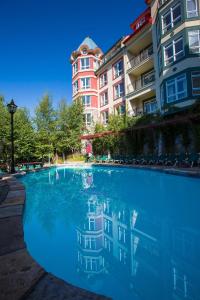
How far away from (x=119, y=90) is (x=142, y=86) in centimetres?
464

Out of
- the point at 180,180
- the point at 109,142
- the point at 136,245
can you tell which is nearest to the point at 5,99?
the point at 109,142

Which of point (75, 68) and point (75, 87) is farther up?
point (75, 68)

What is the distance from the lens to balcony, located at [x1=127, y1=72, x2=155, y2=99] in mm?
23392

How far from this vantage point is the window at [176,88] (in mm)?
17781

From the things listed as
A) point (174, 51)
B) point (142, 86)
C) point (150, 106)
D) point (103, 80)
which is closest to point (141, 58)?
point (142, 86)

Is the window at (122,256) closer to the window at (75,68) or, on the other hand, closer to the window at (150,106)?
the window at (150,106)

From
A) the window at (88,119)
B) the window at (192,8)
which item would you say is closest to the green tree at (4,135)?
the window at (88,119)

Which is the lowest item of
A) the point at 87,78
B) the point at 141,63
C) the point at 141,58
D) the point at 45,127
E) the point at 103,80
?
the point at 45,127

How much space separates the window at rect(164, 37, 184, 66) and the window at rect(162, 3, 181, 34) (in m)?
1.74

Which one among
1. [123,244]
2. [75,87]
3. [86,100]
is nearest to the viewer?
[123,244]

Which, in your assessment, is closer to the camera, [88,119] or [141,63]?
[141,63]

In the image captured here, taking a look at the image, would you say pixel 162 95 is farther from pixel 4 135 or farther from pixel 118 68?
pixel 4 135

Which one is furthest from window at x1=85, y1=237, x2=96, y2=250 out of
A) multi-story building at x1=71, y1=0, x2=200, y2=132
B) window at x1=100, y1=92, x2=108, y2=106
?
window at x1=100, y1=92, x2=108, y2=106

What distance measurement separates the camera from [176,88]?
18516 mm
